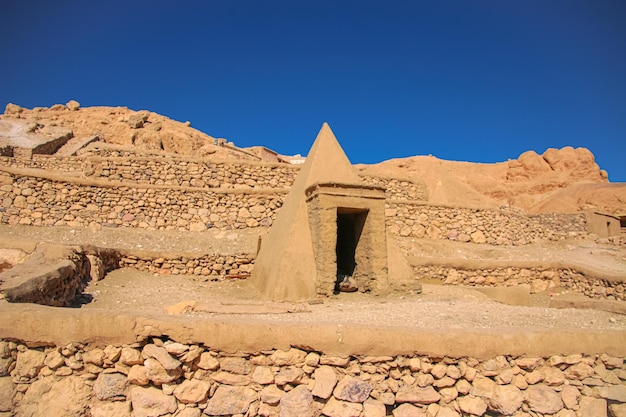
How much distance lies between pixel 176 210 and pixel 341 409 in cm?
944

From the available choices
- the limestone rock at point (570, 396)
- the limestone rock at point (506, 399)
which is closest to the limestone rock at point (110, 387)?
the limestone rock at point (506, 399)

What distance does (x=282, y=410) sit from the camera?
3.41m

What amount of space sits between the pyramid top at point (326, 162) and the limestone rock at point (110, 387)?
18.3 ft

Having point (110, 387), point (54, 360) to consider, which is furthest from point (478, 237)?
point (54, 360)

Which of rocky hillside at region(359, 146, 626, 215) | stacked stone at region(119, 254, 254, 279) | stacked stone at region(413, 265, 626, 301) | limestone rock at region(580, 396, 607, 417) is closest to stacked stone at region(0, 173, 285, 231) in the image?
stacked stone at region(119, 254, 254, 279)

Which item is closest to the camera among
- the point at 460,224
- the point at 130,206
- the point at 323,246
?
the point at 323,246

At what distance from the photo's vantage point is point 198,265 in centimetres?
958

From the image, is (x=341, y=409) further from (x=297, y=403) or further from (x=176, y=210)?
(x=176, y=210)

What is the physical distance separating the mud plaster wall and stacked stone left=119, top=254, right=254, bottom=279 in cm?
223

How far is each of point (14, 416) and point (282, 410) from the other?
2.23 m

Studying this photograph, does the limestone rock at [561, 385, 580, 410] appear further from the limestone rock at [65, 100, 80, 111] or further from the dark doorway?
the limestone rock at [65, 100, 80, 111]

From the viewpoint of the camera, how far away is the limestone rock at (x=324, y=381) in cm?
352

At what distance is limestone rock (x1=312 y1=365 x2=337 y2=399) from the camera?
3523 mm

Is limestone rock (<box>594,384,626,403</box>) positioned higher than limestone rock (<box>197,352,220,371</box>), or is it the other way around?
limestone rock (<box>197,352,220,371</box>)
